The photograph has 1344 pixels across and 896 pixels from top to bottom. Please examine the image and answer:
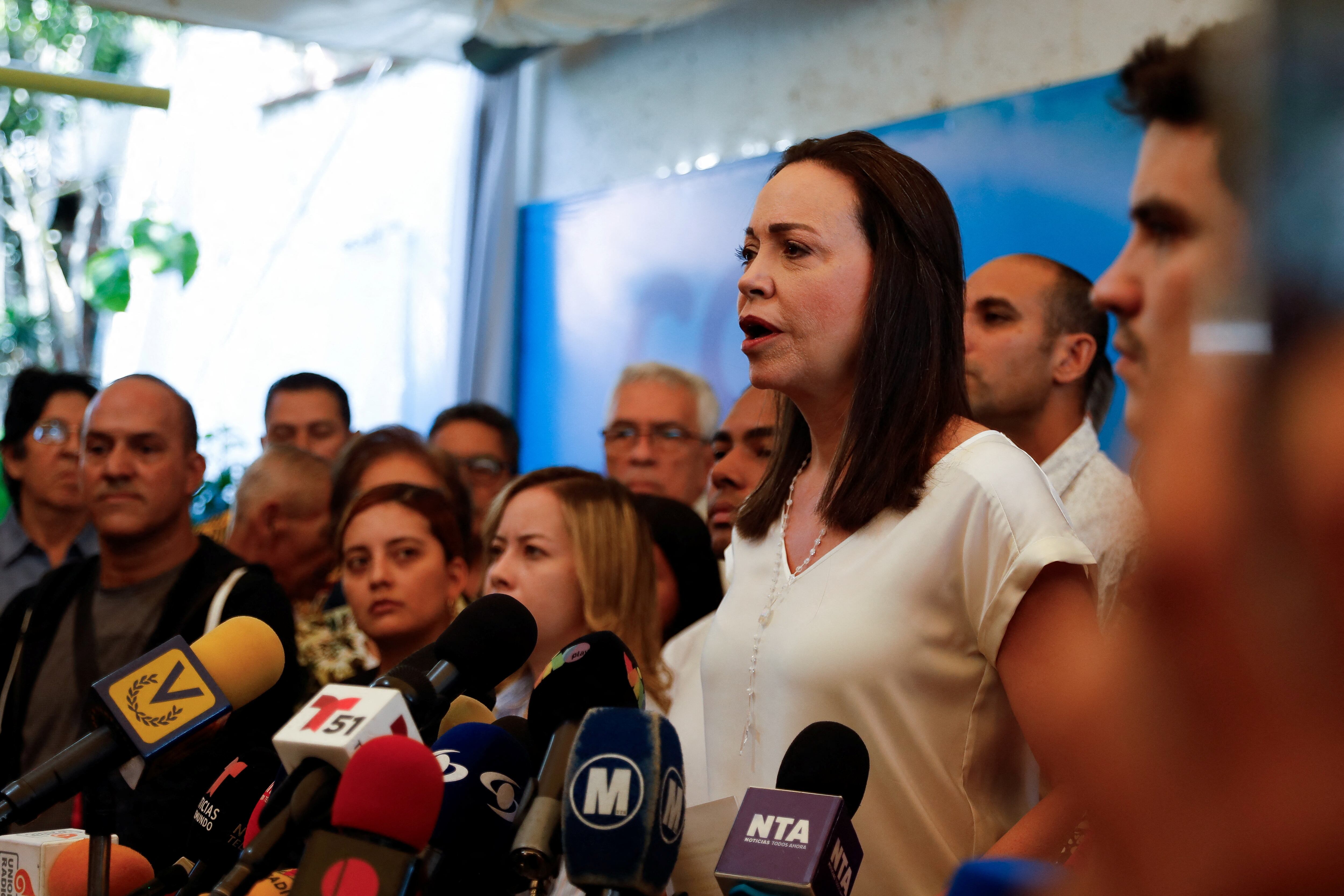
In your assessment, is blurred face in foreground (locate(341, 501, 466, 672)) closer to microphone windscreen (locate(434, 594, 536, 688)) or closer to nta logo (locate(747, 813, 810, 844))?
microphone windscreen (locate(434, 594, 536, 688))

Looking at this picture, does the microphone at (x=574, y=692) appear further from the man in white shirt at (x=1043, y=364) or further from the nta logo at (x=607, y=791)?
the man in white shirt at (x=1043, y=364)

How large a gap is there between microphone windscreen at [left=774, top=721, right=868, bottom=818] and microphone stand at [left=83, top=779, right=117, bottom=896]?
71cm

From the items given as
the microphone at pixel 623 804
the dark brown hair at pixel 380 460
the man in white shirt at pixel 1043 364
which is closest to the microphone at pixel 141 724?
the microphone at pixel 623 804

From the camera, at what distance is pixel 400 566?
3.02m

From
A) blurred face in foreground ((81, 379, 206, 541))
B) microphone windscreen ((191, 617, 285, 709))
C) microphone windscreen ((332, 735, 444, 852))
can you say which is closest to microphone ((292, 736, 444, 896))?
microphone windscreen ((332, 735, 444, 852))

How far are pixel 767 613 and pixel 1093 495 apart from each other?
1.26m

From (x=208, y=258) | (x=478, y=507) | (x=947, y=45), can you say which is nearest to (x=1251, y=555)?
(x=478, y=507)

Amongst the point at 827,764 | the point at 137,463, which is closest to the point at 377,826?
the point at 827,764

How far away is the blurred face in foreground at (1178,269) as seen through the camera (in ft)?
1.49

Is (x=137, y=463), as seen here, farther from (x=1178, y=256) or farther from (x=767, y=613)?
(x=1178, y=256)

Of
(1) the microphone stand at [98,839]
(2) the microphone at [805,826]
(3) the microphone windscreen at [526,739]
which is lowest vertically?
(1) the microphone stand at [98,839]

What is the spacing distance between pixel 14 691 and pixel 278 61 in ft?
22.6

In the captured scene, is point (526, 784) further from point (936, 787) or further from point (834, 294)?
point (834, 294)

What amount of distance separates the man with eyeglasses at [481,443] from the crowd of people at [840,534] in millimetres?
15
